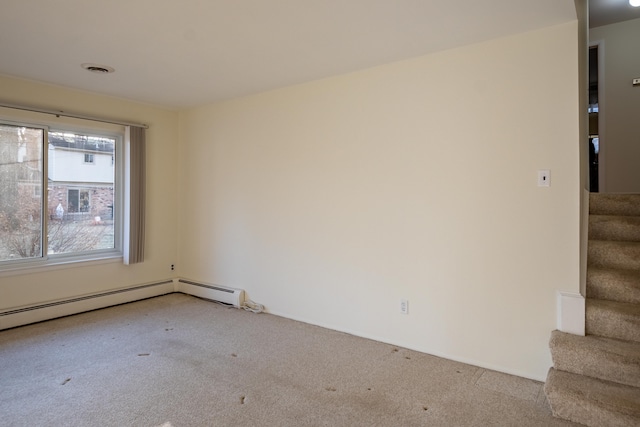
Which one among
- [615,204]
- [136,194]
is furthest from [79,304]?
[615,204]

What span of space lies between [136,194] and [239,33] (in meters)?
2.72

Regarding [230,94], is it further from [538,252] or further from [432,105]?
[538,252]

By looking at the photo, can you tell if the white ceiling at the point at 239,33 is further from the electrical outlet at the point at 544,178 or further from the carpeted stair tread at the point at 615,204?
the carpeted stair tread at the point at 615,204

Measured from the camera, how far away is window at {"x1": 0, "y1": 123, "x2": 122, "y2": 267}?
3.73 meters

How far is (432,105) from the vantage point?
119 inches

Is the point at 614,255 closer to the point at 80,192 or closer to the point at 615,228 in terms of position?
the point at 615,228

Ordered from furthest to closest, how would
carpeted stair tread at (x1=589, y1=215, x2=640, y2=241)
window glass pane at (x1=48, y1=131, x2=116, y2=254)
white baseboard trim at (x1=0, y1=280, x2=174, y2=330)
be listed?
window glass pane at (x1=48, y1=131, x2=116, y2=254) → white baseboard trim at (x1=0, y1=280, x2=174, y2=330) → carpeted stair tread at (x1=589, y1=215, x2=640, y2=241)

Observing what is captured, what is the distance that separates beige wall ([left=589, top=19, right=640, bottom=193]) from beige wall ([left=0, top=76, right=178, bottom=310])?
5.31 meters

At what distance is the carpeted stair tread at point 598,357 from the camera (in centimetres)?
214

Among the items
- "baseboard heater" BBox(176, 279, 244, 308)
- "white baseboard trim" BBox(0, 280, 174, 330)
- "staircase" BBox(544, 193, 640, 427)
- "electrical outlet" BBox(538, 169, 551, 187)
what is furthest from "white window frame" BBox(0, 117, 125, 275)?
"staircase" BBox(544, 193, 640, 427)

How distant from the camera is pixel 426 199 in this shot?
3.06m

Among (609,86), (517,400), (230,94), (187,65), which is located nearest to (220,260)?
(230,94)

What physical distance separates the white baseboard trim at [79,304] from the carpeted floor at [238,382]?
0.14m

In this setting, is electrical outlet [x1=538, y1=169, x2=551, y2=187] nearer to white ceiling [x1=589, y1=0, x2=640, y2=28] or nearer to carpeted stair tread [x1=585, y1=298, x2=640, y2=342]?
carpeted stair tread [x1=585, y1=298, x2=640, y2=342]
